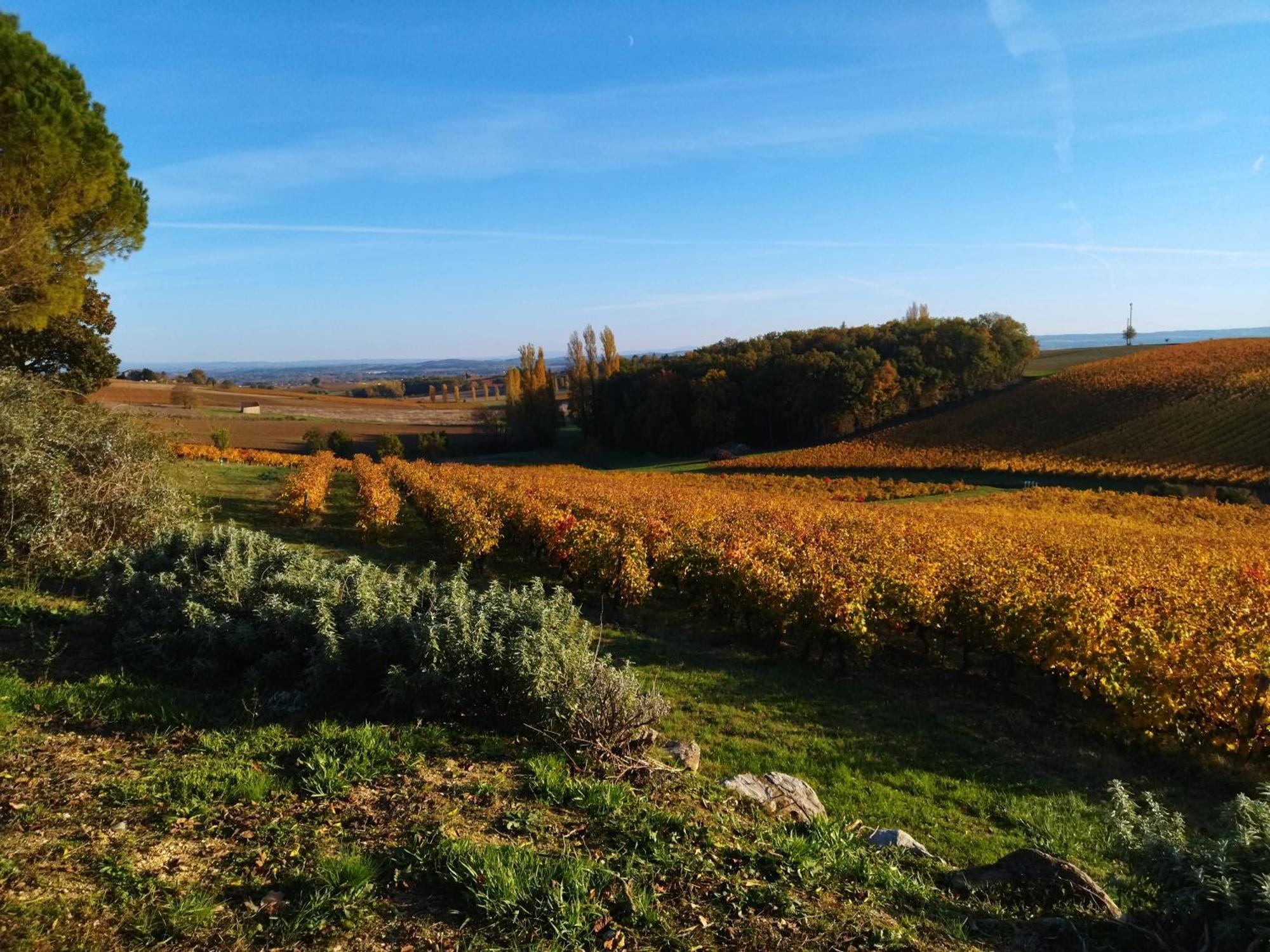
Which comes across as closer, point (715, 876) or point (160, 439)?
point (715, 876)

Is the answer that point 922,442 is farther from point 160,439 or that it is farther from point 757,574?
point 160,439

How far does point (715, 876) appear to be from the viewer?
3.81 meters

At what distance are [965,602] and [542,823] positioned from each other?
8.14m

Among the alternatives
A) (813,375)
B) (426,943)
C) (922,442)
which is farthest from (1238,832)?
(813,375)

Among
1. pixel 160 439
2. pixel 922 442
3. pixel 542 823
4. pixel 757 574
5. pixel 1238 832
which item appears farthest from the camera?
pixel 922 442

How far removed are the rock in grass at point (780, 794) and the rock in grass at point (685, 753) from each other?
1.82 ft

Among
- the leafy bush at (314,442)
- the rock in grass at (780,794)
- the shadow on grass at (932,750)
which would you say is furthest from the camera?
the leafy bush at (314,442)

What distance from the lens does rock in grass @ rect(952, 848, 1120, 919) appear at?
12.8 ft

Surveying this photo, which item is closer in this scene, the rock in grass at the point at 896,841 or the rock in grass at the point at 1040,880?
the rock in grass at the point at 1040,880

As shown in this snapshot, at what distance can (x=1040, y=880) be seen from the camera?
404cm

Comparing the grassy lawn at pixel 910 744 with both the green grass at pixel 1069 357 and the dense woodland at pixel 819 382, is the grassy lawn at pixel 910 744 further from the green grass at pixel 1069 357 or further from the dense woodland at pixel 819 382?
the green grass at pixel 1069 357

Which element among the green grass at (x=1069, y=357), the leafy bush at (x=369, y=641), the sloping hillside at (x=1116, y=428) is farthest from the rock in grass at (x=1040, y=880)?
the green grass at (x=1069, y=357)

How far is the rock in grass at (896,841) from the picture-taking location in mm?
4883

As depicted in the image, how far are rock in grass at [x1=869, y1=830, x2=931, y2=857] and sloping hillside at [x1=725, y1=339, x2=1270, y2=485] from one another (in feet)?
123
